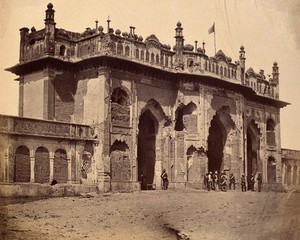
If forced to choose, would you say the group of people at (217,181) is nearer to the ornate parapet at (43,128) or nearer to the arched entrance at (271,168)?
the arched entrance at (271,168)

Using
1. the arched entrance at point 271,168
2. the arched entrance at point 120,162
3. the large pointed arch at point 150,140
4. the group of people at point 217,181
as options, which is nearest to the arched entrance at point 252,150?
the arched entrance at point 271,168

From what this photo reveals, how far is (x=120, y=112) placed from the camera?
12.0m

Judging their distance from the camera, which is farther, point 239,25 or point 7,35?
point 239,25

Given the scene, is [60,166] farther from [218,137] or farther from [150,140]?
[218,137]

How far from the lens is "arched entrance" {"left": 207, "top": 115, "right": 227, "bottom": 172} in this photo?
1459cm

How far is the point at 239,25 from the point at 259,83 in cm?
726

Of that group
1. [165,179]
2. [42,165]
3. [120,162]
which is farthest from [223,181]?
[42,165]

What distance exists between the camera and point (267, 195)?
408 inches

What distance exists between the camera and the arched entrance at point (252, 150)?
53.0 feet

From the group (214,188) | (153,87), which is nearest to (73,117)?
(153,87)

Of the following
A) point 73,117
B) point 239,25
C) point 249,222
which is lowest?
point 249,222

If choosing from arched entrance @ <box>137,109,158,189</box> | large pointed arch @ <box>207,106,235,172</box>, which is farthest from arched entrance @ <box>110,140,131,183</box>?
large pointed arch @ <box>207,106,235,172</box>

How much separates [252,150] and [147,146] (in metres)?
4.14

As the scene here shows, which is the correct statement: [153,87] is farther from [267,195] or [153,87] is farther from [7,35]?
[7,35]
